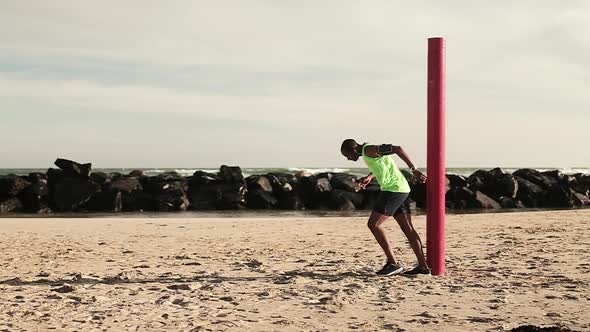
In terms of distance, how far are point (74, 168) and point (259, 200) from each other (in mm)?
6469

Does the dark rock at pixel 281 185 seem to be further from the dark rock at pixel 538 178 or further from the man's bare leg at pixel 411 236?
the man's bare leg at pixel 411 236

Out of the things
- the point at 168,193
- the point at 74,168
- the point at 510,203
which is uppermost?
the point at 74,168

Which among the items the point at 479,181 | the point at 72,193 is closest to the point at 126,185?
the point at 72,193

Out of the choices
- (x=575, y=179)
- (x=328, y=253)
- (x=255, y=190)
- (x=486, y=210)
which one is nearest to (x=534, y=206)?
(x=486, y=210)

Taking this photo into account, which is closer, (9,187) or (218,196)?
(9,187)

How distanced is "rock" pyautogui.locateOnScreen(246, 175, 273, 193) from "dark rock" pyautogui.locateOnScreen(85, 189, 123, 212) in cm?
432

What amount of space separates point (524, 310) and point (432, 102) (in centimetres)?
248

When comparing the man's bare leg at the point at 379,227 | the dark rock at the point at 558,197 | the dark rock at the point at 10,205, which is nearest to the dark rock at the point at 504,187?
the dark rock at the point at 558,197

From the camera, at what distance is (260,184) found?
21.8 m

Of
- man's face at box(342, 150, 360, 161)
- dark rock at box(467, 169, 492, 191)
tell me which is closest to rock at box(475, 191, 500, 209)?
dark rock at box(467, 169, 492, 191)

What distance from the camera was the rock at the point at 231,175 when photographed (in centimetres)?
2212

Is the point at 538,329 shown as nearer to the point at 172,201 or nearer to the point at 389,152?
the point at 389,152

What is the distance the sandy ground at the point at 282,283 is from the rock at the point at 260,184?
1015 centimetres

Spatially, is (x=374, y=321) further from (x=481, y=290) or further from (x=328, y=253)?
(x=328, y=253)
